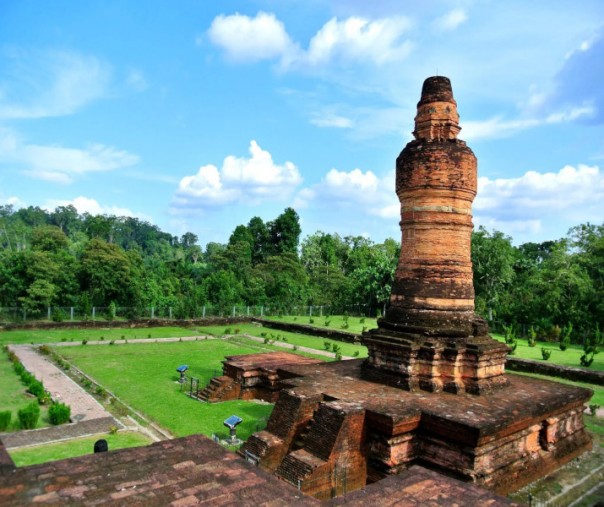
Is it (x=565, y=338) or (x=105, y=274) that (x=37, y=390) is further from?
(x=565, y=338)

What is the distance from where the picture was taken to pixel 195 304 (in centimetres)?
3328

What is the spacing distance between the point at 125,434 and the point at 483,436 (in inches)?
271

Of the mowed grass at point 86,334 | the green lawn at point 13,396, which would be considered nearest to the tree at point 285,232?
the mowed grass at point 86,334

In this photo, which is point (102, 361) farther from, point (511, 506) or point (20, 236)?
point (20, 236)

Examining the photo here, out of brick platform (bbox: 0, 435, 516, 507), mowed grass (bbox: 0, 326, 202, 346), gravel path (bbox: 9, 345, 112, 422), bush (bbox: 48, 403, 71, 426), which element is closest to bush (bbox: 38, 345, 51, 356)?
gravel path (bbox: 9, 345, 112, 422)

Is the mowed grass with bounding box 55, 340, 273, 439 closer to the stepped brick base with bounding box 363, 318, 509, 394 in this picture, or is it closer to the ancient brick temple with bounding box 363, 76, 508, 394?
the stepped brick base with bounding box 363, 318, 509, 394

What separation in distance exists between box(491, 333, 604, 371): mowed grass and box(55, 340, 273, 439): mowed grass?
39.4 ft

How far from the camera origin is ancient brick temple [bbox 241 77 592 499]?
766 centimetres

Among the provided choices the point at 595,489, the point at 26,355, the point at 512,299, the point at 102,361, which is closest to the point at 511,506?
the point at 595,489

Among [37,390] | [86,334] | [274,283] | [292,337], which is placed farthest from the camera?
[274,283]

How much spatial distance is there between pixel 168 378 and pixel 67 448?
602 cm

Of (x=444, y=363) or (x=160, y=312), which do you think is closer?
(x=444, y=363)

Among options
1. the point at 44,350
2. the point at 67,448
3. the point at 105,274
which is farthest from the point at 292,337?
the point at 67,448

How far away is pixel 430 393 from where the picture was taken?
924 centimetres
